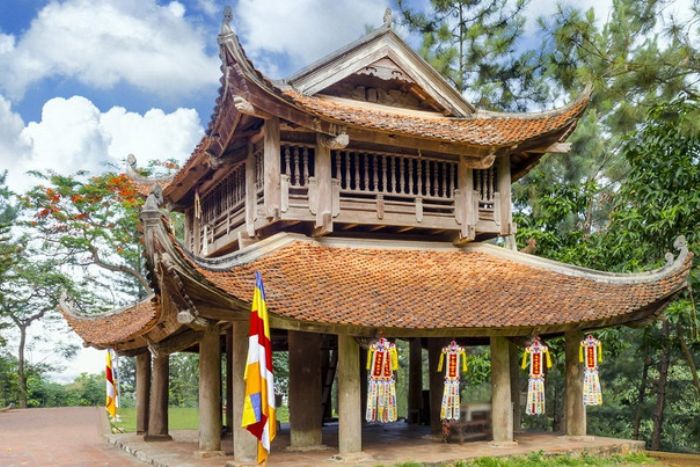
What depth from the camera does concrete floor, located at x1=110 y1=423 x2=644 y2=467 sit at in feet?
34.3

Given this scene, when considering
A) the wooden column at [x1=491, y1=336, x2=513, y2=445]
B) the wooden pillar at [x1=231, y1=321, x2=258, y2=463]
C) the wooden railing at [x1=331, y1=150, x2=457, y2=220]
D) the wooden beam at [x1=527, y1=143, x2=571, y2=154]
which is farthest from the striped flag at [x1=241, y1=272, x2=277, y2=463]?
the wooden beam at [x1=527, y1=143, x2=571, y2=154]

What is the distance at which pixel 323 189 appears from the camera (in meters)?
12.0

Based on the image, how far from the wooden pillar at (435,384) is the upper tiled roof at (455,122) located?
3765 mm

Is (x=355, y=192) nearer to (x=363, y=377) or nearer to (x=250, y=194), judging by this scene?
(x=250, y=194)

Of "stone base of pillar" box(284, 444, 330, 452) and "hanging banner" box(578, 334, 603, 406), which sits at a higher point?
"hanging banner" box(578, 334, 603, 406)

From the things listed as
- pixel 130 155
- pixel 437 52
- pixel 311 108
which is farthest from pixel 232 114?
pixel 437 52

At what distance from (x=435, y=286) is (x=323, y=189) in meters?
2.41

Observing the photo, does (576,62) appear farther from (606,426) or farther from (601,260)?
(606,426)

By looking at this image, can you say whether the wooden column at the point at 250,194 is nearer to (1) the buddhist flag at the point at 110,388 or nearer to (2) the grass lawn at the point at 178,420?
(1) the buddhist flag at the point at 110,388

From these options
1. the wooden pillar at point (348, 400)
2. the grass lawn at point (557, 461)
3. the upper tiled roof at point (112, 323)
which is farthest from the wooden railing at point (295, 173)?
the grass lawn at point (557, 461)

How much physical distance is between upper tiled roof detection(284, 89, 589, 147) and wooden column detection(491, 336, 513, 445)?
3.61 metres

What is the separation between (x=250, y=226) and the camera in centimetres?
1238

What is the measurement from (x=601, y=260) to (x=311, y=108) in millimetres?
8210

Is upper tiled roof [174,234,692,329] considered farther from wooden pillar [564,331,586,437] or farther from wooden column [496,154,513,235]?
wooden pillar [564,331,586,437]
